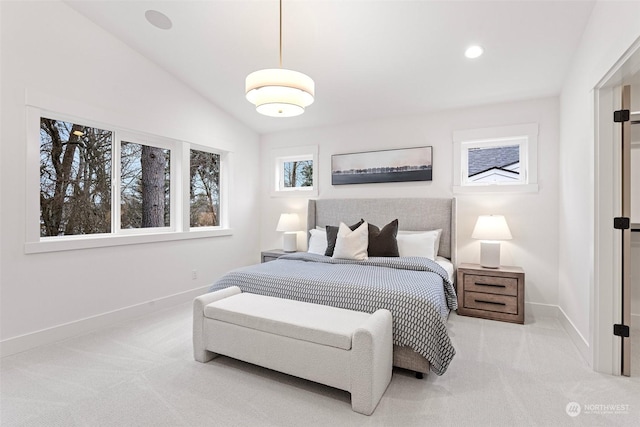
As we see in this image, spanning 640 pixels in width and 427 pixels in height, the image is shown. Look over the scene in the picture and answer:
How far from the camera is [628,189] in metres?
2.21

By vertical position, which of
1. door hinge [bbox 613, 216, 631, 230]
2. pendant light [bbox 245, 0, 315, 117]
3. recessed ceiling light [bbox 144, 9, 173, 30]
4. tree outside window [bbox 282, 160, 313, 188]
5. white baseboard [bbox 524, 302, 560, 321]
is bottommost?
white baseboard [bbox 524, 302, 560, 321]

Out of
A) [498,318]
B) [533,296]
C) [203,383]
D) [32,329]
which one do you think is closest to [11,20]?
[32,329]

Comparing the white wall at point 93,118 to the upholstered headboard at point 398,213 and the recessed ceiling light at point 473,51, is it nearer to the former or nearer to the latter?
the upholstered headboard at point 398,213

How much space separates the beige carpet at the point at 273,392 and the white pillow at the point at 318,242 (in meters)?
1.78

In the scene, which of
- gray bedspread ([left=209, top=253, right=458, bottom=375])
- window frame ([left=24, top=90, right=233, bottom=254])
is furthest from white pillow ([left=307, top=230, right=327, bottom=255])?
window frame ([left=24, top=90, right=233, bottom=254])

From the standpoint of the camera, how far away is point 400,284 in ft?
7.72

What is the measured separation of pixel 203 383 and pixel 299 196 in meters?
3.12

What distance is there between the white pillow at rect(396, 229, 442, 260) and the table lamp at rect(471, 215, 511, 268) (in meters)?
0.41

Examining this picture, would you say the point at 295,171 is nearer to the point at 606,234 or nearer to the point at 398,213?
the point at 398,213

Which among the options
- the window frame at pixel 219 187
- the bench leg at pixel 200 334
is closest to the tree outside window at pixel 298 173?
the window frame at pixel 219 187

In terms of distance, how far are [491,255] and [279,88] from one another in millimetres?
2785

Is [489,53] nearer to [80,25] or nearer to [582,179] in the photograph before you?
[582,179]

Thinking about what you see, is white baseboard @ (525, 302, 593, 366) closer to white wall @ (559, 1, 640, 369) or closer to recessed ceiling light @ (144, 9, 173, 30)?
white wall @ (559, 1, 640, 369)

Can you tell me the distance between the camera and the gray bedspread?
2070mm
